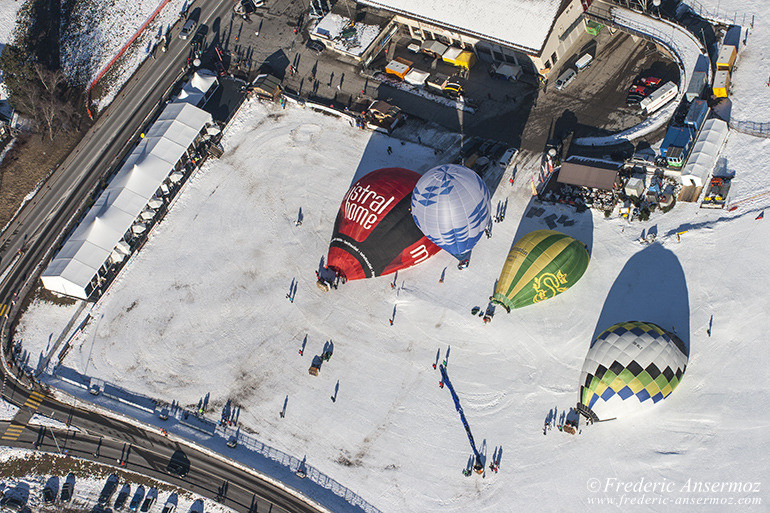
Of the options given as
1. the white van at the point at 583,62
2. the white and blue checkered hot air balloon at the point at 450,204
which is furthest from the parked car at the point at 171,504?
the white van at the point at 583,62

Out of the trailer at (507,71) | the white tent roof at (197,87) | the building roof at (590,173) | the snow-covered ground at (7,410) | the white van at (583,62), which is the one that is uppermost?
the white van at (583,62)

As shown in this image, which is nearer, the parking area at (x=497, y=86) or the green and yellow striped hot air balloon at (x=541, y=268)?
the green and yellow striped hot air balloon at (x=541, y=268)

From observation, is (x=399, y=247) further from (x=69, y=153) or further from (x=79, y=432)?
(x=69, y=153)

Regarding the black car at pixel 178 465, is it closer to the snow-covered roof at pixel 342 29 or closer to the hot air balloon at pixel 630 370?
the hot air balloon at pixel 630 370

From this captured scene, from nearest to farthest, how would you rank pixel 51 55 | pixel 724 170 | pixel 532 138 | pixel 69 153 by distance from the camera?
pixel 724 170 < pixel 532 138 < pixel 69 153 < pixel 51 55

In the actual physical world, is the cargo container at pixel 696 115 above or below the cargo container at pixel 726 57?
below

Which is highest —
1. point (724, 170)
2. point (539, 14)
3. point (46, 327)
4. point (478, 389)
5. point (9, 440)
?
point (539, 14)

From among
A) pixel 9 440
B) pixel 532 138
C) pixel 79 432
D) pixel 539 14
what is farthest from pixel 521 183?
pixel 9 440
